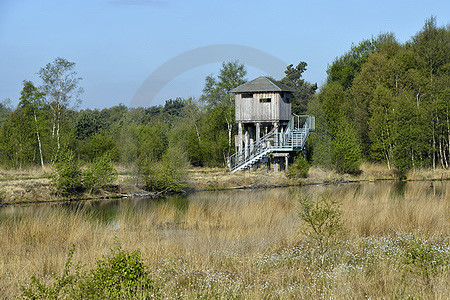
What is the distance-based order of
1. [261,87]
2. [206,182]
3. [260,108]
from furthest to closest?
[260,108]
[261,87]
[206,182]

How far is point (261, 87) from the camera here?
38688 millimetres

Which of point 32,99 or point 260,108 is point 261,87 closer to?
point 260,108

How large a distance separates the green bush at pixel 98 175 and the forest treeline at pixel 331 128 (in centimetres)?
210

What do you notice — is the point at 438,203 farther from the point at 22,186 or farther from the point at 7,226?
the point at 22,186

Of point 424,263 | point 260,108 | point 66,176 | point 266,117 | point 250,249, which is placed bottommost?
point 250,249

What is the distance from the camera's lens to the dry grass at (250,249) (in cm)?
835

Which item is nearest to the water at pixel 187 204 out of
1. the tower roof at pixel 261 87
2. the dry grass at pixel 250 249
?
the dry grass at pixel 250 249

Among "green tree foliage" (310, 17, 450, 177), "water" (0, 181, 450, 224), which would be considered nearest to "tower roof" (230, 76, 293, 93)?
"green tree foliage" (310, 17, 450, 177)

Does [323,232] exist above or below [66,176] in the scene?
below

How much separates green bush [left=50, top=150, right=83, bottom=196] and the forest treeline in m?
3.16

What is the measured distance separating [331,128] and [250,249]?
109 ft

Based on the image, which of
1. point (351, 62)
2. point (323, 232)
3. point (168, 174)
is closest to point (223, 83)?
point (351, 62)

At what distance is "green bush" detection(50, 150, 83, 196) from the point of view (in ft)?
95.9

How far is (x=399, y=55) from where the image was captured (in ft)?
159
